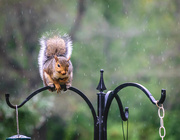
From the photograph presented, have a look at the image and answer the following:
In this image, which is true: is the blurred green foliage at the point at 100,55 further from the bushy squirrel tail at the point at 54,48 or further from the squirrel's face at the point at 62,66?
the squirrel's face at the point at 62,66

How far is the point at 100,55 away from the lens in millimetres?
7281

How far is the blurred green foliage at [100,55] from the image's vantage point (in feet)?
22.2

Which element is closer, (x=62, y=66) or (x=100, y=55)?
(x=62, y=66)

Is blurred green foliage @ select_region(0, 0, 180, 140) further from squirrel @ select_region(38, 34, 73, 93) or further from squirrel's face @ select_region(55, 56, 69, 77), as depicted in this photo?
squirrel's face @ select_region(55, 56, 69, 77)

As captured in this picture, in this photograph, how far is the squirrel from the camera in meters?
2.47

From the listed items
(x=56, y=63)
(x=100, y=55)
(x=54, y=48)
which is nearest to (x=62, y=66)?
(x=56, y=63)

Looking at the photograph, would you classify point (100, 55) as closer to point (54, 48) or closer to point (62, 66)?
point (54, 48)

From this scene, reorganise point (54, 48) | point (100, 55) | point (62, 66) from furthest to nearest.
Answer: point (100, 55)
point (54, 48)
point (62, 66)

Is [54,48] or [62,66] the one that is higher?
[54,48]

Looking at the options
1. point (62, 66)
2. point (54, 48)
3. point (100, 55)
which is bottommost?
point (62, 66)

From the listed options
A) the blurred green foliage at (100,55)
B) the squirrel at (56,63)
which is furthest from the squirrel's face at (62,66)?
the blurred green foliage at (100,55)

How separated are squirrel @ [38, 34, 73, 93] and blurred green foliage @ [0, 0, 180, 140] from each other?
340 cm

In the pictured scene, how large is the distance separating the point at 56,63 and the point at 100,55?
15.8ft

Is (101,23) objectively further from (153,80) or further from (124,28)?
(153,80)
